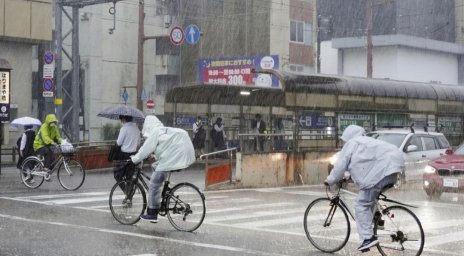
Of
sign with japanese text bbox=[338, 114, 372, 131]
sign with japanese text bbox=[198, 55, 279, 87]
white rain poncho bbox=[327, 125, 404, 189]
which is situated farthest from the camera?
sign with japanese text bbox=[198, 55, 279, 87]

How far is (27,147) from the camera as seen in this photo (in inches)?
725

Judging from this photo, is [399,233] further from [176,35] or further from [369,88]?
[176,35]

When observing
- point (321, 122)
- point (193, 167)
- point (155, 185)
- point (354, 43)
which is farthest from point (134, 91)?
point (155, 185)

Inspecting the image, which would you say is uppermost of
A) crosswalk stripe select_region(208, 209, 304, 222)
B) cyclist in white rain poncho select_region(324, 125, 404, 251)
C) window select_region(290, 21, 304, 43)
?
window select_region(290, 21, 304, 43)

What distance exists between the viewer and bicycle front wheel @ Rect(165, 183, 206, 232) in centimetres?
1049

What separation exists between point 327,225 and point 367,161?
1.19 meters

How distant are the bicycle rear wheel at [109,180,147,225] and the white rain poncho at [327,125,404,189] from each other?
382 cm

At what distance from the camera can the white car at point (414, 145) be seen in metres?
18.0

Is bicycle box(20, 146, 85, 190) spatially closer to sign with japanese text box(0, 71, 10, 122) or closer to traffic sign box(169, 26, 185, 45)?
sign with japanese text box(0, 71, 10, 122)

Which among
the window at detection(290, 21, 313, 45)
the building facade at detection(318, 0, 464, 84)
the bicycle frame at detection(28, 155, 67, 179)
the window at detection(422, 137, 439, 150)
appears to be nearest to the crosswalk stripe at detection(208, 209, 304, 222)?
the bicycle frame at detection(28, 155, 67, 179)

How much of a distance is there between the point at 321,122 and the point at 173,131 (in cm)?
1379

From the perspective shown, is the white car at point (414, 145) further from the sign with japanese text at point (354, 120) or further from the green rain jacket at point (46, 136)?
the green rain jacket at point (46, 136)

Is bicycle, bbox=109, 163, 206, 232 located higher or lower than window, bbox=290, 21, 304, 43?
lower

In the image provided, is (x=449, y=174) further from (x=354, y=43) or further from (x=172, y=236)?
(x=354, y=43)
